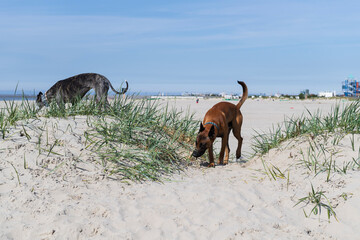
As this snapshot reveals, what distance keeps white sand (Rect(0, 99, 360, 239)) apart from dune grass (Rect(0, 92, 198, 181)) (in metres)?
0.21

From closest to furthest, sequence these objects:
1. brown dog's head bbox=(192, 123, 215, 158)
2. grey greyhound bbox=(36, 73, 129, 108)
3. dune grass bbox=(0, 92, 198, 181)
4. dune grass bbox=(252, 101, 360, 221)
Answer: dune grass bbox=(252, 101, 360, 221) → dune grass bbox=(0, 92, 198, 181) → brown dog's head bbox=(192, 123, 215, 158) → grey greyhound bbox=(36, 73, 129, 108)

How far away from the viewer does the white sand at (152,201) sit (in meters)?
3.31

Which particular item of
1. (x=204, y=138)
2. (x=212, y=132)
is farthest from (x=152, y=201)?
(x=212, y=132)

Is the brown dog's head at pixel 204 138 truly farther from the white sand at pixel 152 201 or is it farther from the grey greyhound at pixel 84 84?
the grey greyhound at pixel 84 84

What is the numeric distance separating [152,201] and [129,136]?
159cm

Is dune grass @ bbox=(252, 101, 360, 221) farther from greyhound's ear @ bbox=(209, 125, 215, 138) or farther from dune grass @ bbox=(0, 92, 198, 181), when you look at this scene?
dune grass @ bbox=(0, 92, 198, 181)

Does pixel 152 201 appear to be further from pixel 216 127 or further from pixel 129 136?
pixel 216 127

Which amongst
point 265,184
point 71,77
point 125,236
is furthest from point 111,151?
point 71,77

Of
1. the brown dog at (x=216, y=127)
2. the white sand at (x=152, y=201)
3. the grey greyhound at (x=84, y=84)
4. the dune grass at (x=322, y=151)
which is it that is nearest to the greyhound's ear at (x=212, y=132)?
the brown dog at (x=216, y=127)

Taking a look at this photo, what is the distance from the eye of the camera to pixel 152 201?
382 cm

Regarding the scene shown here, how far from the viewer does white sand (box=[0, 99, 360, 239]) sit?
3.31 metres

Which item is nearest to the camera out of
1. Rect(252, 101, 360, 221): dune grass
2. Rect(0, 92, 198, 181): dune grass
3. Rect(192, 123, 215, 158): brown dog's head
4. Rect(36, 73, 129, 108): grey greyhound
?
Rect(252, 101, 360, 221): dune grass

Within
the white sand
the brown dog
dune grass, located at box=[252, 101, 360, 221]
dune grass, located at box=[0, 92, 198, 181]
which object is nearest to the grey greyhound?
dune grass, located at box=[0, 92, 198, 181]

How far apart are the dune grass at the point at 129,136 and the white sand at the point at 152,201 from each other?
212 mm
